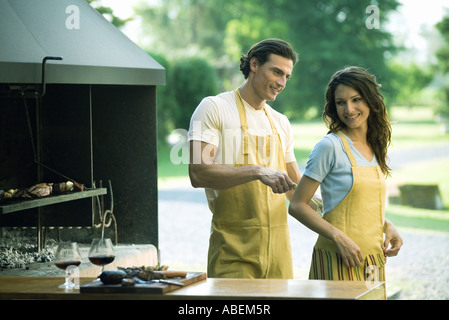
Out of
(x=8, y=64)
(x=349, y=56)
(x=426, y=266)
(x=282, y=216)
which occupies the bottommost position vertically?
(x=426, y=266)

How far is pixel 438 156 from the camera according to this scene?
71.7 ft

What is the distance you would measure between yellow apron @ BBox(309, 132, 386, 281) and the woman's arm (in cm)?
8

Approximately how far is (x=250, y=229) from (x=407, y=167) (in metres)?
16.3

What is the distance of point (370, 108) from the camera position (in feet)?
11.0

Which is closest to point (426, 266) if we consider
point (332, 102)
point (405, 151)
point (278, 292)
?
point (332, 102)

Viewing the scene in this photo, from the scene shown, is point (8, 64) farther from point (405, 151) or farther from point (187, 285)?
point (405, 151)

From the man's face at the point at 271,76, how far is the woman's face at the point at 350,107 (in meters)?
0.57

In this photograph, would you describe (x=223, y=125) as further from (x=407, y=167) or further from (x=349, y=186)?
(x=407, y=167)

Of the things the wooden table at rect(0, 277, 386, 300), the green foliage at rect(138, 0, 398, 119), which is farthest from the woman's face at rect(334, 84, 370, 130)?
the green foliage at rect(138, 0, 398, 119)

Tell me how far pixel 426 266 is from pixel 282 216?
19.1 feet

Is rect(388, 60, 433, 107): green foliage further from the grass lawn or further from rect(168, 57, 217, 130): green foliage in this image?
rect(168, 57, 217, 130): green foliage

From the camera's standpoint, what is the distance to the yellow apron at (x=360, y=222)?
3.28 meters
